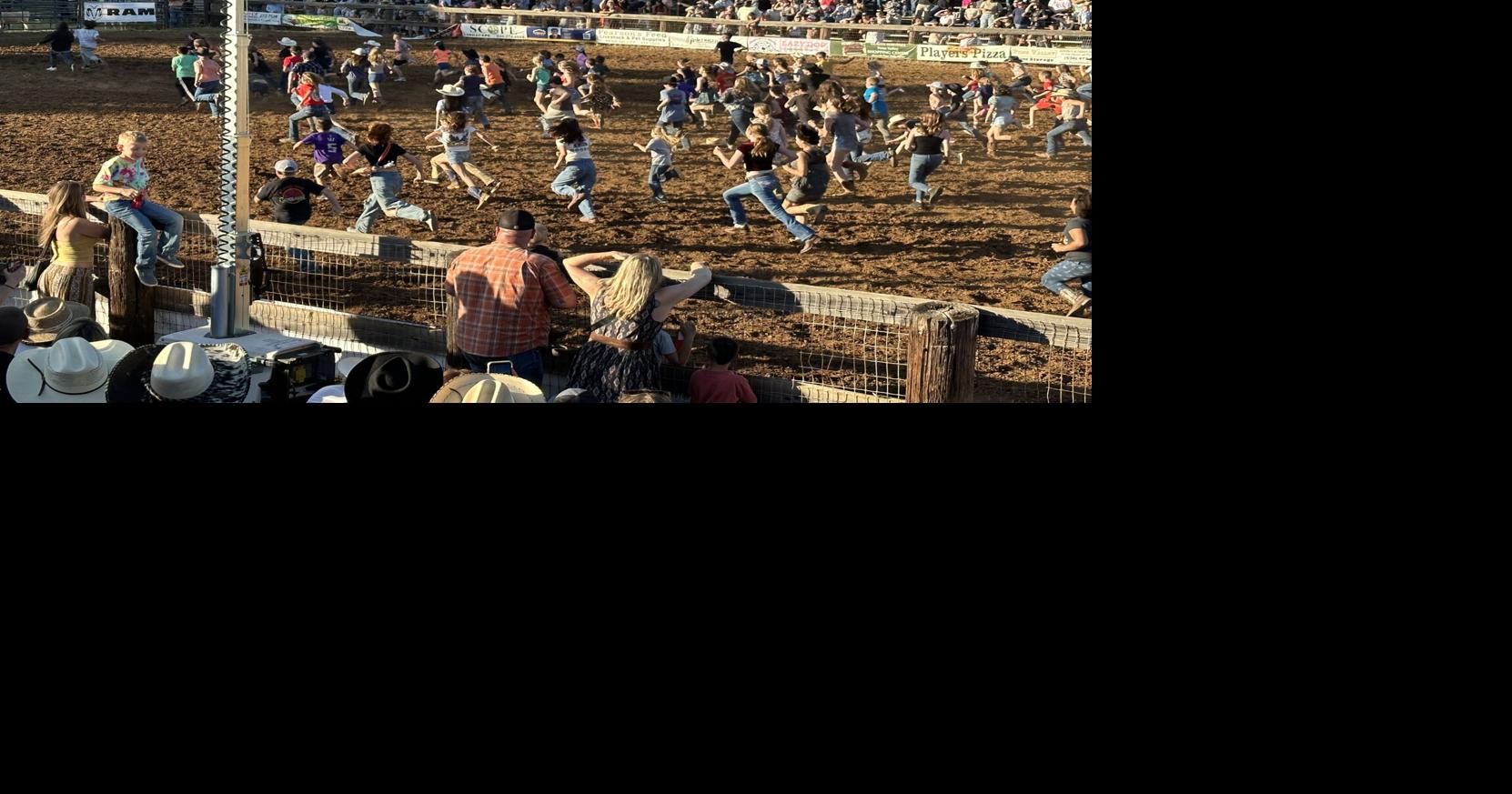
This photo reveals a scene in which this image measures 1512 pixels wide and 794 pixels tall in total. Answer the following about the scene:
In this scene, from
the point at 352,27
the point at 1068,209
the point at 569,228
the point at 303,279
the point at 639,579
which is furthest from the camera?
the point at 352,27

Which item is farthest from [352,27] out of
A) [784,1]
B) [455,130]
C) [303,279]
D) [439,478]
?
[439,478]

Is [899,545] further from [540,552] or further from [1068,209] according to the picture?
[1068,209]

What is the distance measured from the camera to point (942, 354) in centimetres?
706

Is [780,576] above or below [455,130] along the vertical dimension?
below

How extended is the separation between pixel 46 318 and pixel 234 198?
124 centimetres

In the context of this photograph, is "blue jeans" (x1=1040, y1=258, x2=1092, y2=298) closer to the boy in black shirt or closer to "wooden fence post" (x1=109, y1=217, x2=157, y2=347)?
the boy in black shirt

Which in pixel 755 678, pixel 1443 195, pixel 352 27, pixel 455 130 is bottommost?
pixel 755 678

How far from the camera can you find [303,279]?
11328 mm

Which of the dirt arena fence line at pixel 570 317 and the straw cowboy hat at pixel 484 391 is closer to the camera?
the straw cowboy hat at pixel 484 391

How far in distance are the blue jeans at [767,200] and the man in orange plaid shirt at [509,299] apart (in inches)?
225

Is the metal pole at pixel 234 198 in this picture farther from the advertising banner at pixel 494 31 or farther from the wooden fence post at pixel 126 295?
the advertising banner at pixel 494 31

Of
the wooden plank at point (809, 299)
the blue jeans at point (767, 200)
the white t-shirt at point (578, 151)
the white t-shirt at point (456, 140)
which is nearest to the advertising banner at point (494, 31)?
the white t-shirt at point (456, 140)

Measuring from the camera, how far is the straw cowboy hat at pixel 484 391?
20.7 ft

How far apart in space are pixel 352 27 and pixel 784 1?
8.98 metres
